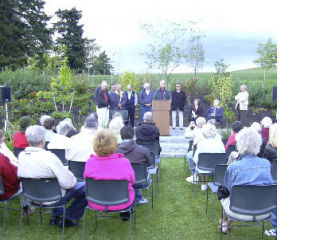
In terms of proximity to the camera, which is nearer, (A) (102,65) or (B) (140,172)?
(B) (140,172)

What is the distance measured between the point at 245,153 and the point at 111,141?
1465 mm

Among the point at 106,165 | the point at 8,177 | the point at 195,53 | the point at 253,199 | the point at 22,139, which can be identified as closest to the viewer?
the point at 253,199

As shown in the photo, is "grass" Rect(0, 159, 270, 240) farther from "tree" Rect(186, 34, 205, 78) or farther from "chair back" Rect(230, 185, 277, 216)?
"tree" Rect(186, 34, 205, 78)

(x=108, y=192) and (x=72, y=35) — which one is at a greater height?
(x=72, y=35)

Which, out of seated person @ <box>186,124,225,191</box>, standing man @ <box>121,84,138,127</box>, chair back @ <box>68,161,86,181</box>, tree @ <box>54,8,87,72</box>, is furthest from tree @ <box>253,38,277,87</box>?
tree @ <box>54,8,87,72</box>

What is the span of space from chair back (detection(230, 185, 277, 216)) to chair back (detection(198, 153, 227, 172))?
5.37 ft

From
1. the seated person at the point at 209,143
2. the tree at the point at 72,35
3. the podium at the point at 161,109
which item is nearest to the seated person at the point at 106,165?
the seated person at the point at 209,143

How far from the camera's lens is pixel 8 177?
3.54 m

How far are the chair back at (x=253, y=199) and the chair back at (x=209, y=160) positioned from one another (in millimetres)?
1638

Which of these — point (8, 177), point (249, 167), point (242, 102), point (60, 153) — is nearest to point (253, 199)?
point (249, 167)

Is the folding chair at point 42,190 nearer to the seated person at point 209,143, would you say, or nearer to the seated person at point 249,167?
the seated person at point 249,167

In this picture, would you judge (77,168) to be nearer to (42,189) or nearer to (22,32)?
(42,189)

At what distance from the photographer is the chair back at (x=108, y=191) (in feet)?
10.3

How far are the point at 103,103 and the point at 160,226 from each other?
655 cm
